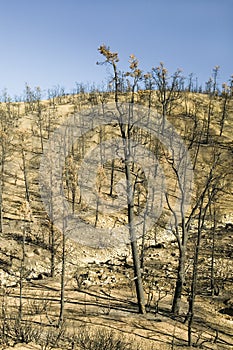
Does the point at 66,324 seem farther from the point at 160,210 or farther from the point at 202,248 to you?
the point at 160,210

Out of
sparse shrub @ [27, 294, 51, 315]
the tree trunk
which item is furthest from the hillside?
the tree trunk

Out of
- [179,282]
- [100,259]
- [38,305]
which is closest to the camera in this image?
[179,282]

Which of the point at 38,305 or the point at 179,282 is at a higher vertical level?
the point at 179,282

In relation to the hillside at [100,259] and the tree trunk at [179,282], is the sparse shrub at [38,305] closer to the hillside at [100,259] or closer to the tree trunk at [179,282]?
the hillside at [100,259]

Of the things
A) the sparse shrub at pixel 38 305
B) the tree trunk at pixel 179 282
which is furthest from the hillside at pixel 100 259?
the tree trunk at pixel 179 282

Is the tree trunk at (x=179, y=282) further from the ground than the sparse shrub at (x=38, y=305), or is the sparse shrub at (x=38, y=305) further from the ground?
the tree trunk at (x=179, y=282)

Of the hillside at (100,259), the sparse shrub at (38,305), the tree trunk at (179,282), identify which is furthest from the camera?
the sparse shrub at (38,305)

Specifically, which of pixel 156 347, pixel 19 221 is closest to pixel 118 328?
pixel 156 347

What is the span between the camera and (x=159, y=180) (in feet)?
130

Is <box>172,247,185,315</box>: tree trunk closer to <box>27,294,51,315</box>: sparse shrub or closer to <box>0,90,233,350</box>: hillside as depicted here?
<box>0,90,233,350</box>: hillside

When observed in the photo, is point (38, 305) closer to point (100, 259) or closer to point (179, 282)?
point (179, 282)

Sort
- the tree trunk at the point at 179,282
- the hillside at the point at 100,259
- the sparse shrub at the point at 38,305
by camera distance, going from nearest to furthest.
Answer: the hillside at the point at 100,259 < the tree trunk at the point at 179,282 < the sparse shrub at the point at 38,305

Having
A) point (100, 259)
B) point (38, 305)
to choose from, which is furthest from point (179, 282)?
point (100, 259)

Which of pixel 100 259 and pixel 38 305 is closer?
pixel 38 305
